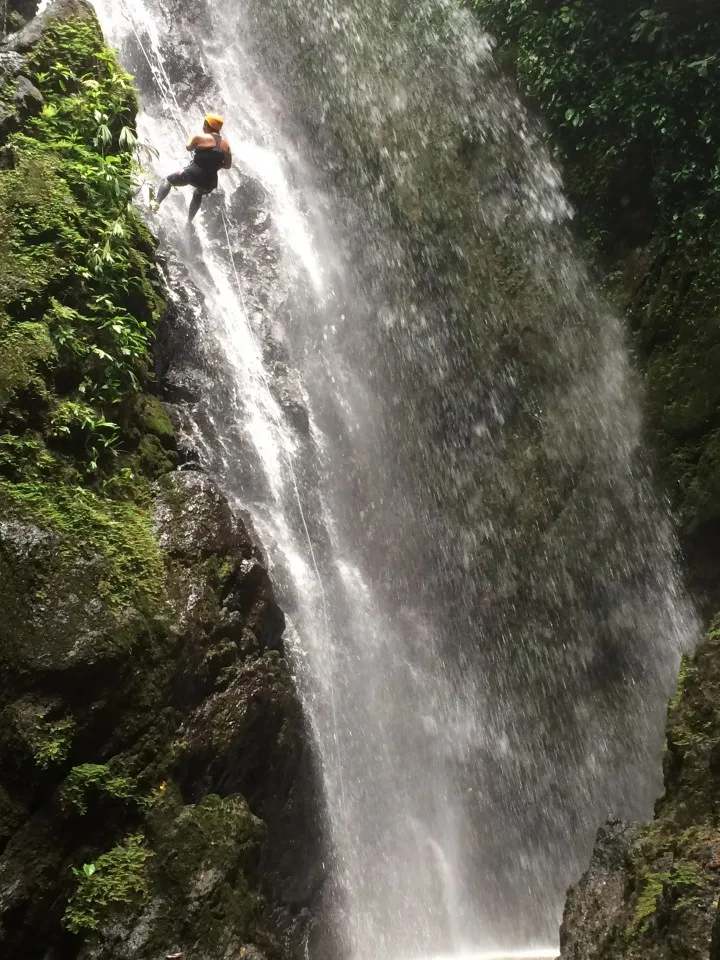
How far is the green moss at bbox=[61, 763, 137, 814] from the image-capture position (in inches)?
176

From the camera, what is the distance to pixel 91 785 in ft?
14.9

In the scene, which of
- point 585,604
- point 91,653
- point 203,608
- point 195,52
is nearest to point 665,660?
point 585,604

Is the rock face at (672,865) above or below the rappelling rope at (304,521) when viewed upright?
below

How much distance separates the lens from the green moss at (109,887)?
429 centimetres

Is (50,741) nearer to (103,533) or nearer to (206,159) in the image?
(103,533)

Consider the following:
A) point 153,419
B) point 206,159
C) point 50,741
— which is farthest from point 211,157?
point 50,741

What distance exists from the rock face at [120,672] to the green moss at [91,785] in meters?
0.01

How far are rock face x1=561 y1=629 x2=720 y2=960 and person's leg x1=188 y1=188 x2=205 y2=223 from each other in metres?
8.20

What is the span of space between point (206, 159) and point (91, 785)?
7.26m

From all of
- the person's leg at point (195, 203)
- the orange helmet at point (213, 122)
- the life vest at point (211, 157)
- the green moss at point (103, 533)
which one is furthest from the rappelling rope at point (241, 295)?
the green moss at point (103, 533)

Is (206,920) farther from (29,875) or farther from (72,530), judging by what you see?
(72,530)

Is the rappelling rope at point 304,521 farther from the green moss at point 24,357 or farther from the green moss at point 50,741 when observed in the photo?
the green moss at point 24,357

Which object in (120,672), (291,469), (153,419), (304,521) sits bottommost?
(120,672)

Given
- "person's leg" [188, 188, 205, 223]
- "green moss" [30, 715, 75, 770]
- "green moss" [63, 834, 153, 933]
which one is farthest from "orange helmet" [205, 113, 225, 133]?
"green moss" [63, 834, 153, 933]
